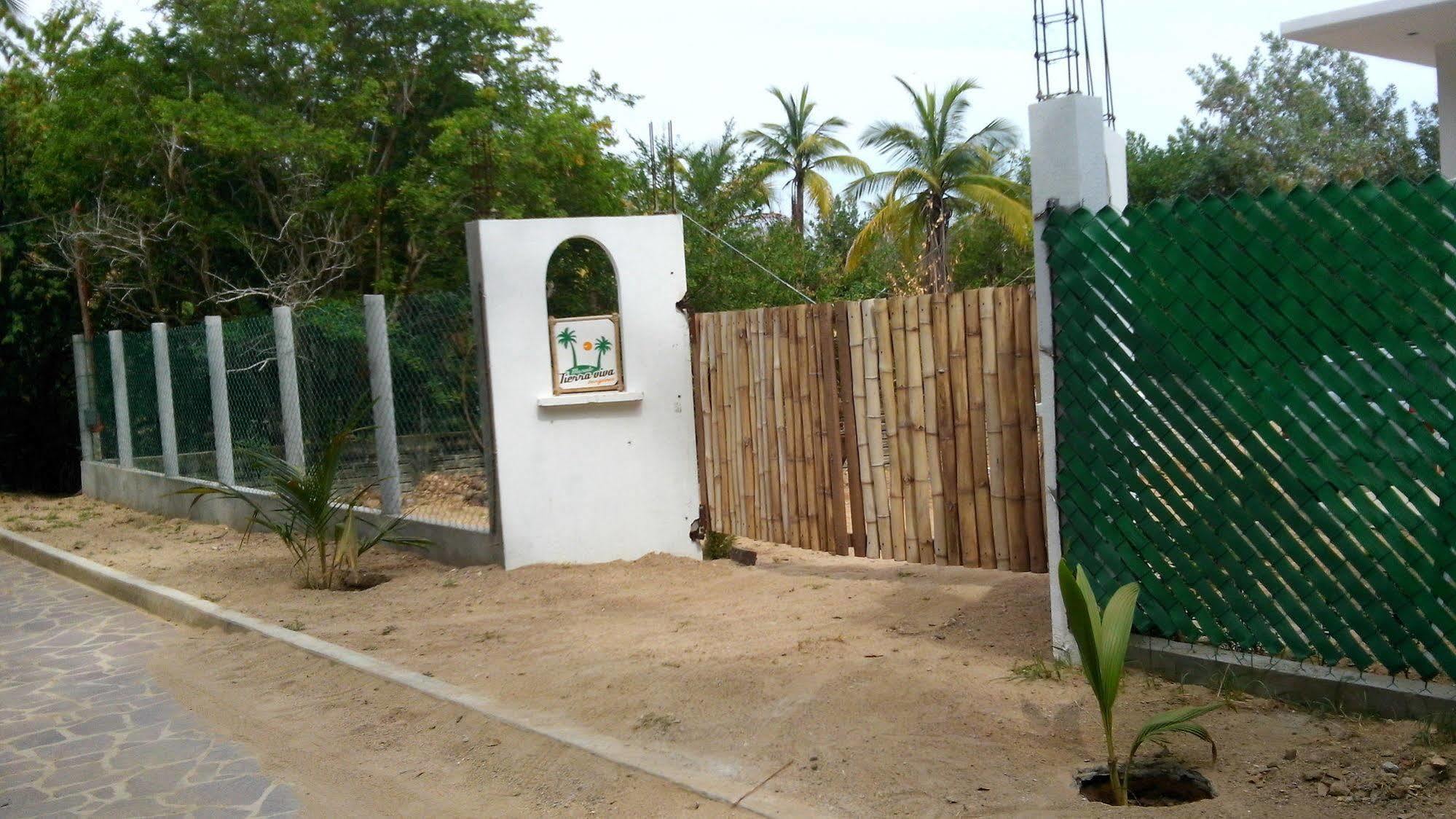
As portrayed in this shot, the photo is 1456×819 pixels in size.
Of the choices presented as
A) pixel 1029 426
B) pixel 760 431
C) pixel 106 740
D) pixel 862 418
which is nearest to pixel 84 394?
pixel 760 431

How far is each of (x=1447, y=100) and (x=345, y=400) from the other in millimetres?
10732

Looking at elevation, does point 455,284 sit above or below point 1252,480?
above

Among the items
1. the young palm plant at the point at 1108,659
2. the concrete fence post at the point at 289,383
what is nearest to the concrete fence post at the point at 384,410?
the concrete fence post at the point at 289,383

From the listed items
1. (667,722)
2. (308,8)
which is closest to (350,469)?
(667,722)

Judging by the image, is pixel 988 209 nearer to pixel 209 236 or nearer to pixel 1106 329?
pixel 209 236

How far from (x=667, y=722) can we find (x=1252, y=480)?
2.43 m

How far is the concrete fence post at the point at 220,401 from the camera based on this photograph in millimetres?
12656

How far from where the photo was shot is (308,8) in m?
16.6

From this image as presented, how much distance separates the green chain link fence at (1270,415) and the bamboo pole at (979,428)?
88cm

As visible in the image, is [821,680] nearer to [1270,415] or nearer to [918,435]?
[918,435]

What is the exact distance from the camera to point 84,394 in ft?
53.3

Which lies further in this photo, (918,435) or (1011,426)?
(918,435)

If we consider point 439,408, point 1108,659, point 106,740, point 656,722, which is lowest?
point 106,740

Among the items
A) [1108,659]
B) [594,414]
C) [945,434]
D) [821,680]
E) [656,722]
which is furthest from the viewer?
[594,414]
